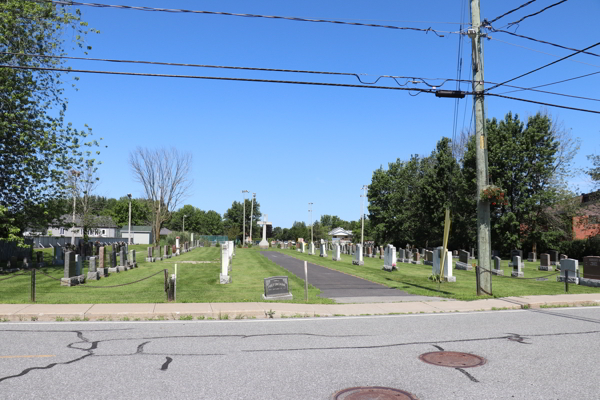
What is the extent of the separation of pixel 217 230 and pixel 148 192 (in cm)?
8482

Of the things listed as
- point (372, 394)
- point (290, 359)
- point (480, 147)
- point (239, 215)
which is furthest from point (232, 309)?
point (239, 215)

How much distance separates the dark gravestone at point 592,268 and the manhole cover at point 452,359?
14789mm

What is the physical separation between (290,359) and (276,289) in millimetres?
6573

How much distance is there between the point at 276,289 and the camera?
13.3 metres

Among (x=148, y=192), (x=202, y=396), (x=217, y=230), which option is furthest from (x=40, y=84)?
(x=217, y=230)

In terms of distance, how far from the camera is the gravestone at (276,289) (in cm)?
1323

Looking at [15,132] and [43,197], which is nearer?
[15,132]

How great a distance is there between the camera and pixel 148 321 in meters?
10.1

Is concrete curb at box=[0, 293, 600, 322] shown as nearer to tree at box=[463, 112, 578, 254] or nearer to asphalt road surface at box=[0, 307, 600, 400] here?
asphalt road surface at box=[0, 307, 600, 400]

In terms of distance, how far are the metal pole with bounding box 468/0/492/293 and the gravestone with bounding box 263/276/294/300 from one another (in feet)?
20.3

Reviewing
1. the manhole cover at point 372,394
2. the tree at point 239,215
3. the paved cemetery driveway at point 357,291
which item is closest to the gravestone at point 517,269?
the paved cemetery driveway at point 357,291

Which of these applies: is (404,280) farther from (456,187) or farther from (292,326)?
(456,187)

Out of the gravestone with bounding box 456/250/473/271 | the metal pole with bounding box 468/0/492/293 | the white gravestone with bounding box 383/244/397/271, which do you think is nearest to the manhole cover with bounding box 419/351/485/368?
the metal pole with bounding box 468/0/492/293

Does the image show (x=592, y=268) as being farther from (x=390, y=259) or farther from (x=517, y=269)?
(x=390, y=259)
